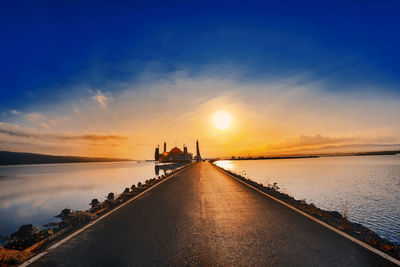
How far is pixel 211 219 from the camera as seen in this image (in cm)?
696

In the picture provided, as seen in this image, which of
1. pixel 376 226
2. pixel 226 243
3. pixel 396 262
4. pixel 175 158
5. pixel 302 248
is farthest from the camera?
pixel 175 158

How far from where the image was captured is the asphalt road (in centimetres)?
400

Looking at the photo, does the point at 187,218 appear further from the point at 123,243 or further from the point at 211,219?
the point at 123,243

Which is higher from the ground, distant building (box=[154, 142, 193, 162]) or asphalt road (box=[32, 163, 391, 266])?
distant building (box=[154, 142, 193, 162])

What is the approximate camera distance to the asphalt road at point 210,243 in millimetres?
4000

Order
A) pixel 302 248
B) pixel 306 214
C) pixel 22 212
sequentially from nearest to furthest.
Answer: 1. pixel 302 248
2. pixel 306 214
3. pixel 22 212

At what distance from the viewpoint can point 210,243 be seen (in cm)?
482

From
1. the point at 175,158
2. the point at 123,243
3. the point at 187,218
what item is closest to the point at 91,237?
the point at 123,243

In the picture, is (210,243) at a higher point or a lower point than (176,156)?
lower

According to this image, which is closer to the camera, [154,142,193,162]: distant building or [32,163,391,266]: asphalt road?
[32,163,391,266]: asphalt road

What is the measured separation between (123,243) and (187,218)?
2.63 meters

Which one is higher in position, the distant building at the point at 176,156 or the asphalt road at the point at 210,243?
the distant building at the point at 176,156

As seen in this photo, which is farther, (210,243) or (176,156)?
(176,156)

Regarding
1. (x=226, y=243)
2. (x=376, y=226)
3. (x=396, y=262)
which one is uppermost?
(x=226, y=243)
